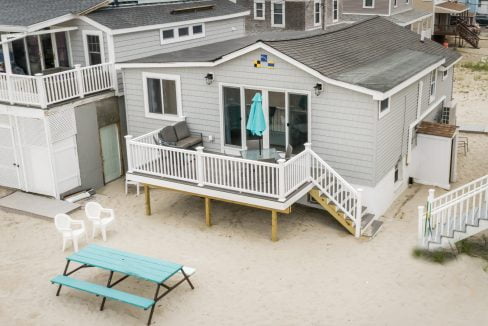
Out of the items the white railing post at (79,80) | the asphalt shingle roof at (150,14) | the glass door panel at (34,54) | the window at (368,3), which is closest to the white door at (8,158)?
the white railing post at (79,80)

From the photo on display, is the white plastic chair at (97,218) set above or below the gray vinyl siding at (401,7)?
below

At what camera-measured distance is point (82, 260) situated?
12000 millimetres

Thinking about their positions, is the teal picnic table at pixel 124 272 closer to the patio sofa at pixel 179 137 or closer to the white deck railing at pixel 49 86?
the patio sofa at pixel 179 137

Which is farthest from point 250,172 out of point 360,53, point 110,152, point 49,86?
point 49,86

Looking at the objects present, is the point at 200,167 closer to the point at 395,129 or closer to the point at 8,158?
the point at 395,129

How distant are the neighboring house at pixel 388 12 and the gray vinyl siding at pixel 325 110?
25950 millimetres

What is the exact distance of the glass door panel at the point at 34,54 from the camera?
62.8ft

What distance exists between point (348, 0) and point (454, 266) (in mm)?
32013

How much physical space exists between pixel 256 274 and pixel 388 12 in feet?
104

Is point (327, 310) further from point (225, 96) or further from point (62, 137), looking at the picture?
point (62, 137)

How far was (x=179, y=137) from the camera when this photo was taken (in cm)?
1673

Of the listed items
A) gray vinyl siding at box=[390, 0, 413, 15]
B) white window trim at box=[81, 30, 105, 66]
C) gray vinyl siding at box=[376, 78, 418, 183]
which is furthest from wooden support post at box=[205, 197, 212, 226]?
gray vinyl siding at box=[390, 0, 413, 15]

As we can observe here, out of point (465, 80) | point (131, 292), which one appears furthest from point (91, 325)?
point (465, 80)

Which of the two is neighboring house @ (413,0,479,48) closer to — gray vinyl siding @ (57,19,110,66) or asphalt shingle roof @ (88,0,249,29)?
asphalt shingle roof @ (88,0,249,29)
